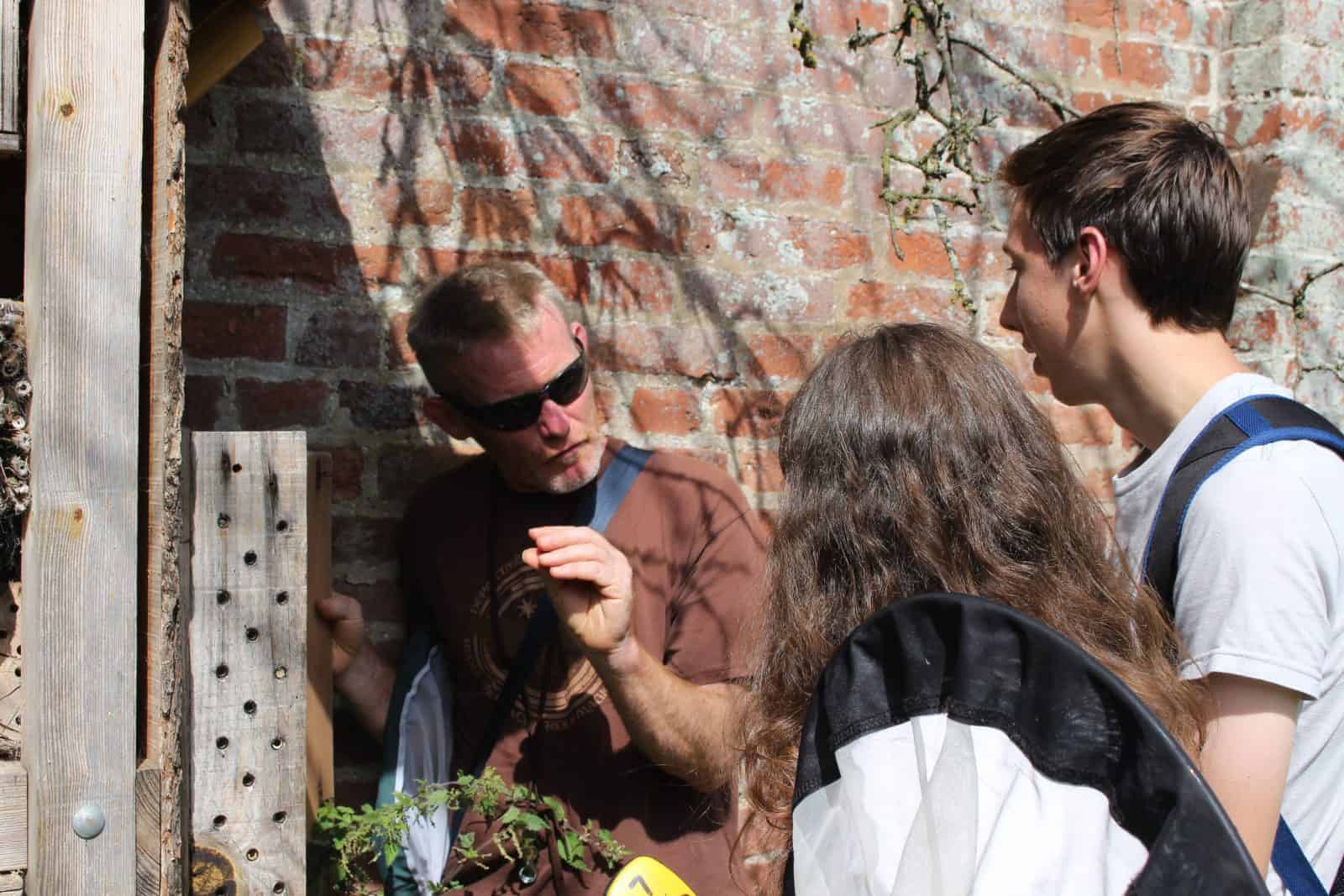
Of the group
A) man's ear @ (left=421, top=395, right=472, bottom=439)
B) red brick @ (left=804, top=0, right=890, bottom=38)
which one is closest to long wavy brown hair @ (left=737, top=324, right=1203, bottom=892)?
man's ear @ (left=421, top=395, right=472, bottom=439)

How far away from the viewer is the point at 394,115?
218cm

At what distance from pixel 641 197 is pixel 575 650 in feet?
2.84

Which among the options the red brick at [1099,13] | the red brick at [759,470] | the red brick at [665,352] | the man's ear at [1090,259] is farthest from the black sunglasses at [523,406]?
the red brick at [1099,13]

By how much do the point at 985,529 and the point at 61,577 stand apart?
93cm

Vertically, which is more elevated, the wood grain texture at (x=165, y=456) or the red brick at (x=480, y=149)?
the red brick at (x=480, y=149)

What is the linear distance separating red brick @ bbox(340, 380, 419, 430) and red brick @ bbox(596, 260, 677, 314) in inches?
16.1

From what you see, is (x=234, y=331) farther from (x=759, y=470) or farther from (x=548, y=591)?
(x=759, y=470)

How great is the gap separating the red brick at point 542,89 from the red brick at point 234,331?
1.91 feet

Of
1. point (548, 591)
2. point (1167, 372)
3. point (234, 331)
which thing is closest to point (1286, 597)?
point (1167, 372)

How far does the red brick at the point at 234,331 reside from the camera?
2047mm

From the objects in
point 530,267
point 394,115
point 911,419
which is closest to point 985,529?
point 911,419

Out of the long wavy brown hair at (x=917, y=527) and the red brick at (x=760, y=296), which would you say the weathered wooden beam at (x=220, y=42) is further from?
the long wavy brown hair at (x=917, y=527)

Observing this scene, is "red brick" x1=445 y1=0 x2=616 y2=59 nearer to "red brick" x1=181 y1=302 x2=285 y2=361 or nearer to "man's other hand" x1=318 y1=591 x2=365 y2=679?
"red brick" x1=181 y1=302 x2=285 y2=361

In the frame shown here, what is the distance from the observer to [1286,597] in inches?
47.1
